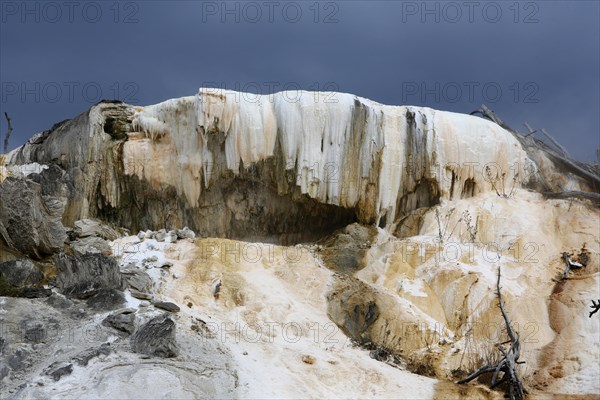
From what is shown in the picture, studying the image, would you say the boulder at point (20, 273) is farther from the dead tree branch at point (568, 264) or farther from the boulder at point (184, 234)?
the dead tree branch at point (568, 264)

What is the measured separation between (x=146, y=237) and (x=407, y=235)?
7144mm

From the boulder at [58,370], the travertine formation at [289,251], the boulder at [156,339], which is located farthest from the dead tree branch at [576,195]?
the boulder at [58,370]

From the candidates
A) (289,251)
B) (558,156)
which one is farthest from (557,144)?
(289,251)

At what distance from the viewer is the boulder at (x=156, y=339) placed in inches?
547

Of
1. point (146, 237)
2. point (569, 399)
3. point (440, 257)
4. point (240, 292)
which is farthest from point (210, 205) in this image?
point (569, 399)

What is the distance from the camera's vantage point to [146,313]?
49.3ft

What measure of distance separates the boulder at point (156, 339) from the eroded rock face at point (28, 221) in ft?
16.0

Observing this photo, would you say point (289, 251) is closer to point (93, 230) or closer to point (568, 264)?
point (93, 230)

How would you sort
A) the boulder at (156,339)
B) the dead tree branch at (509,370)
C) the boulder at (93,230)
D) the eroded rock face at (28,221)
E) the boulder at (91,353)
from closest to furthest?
the boulder at (91,353) < the boulder at (156,339) < the dead tree branch at (509,370) < the eroded rock face at (28,221) < the boulder at (93,230)

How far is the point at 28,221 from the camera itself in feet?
57.8

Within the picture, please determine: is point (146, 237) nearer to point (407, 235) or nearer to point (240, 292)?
point (240, 292)

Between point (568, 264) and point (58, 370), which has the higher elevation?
point (568, 264)

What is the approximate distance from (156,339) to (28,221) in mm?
5635

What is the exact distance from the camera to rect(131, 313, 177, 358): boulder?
13891mm
